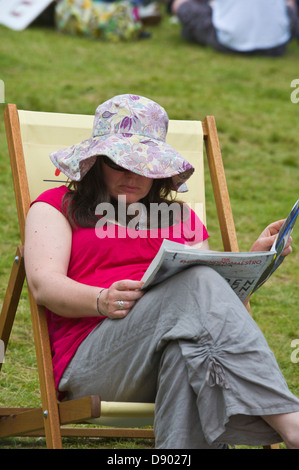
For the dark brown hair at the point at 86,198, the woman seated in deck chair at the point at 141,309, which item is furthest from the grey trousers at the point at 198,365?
the dark brown hair at the point at 86,198

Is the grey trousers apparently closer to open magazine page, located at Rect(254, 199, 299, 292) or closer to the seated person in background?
open magazine page, located at Rect(254, 199, 299, 292)

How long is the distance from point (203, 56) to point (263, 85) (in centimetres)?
90

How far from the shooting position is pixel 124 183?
99.8 inches

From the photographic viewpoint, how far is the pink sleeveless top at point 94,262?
2.37 metres

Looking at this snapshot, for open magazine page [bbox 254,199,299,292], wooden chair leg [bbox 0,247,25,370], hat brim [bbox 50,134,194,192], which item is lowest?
wooden chair leg [bbox 0,247,25,370]

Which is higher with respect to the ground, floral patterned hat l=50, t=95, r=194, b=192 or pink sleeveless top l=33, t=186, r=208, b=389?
floral patterned hat l=50, t=95, r=194, b=192

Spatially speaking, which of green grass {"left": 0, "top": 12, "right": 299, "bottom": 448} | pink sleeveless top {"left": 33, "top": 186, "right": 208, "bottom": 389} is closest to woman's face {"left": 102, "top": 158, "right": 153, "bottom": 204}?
pink sleeveless top {"left": 33, "top": 186, "right": 208, "bottom": 389}

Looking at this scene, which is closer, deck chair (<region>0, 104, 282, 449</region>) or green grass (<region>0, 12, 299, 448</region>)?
deck chair (<region>0, 104, 282, 449</region>)

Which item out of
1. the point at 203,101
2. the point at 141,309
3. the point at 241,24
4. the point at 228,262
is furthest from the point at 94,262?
the point at 241,24

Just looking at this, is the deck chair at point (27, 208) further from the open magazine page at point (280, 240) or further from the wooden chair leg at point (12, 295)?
the open magazine page at point (280, 240)

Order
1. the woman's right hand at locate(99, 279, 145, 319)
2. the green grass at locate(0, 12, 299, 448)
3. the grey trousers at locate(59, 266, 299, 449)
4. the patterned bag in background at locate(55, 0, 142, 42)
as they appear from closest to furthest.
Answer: the grey trousers at locate(59, 266, 299, 449) < the woman's right hand at locate(99, 279, 145, 319) < the green grass at locate(0, 12, 299, 448) < the patterned bag in background at locate(55, 0, 142, 42)

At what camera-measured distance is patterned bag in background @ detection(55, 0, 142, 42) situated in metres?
7.81

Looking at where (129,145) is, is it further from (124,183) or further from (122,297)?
(122,297)
